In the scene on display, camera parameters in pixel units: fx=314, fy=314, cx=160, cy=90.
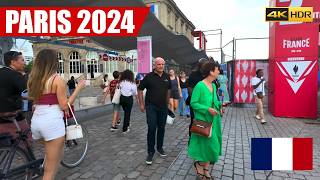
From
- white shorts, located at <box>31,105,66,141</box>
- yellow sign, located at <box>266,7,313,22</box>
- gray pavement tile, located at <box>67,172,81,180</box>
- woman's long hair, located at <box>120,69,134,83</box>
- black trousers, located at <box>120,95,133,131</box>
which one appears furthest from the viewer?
yellow sign, located at <box>266,7,313,22</box>

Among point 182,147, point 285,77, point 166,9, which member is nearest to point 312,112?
point 285,77

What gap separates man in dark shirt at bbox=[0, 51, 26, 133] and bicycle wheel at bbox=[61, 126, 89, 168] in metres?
0.93

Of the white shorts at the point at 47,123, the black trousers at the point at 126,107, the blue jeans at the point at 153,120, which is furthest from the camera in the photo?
the black trousers at the point at 126,107

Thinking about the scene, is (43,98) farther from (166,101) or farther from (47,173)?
(166,101)

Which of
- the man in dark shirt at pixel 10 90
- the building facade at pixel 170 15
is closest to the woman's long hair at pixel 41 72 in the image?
the man in dark shirt at pixel 10 90

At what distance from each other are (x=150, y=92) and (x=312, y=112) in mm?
7030

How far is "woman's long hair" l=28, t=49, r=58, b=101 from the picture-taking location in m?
3.29

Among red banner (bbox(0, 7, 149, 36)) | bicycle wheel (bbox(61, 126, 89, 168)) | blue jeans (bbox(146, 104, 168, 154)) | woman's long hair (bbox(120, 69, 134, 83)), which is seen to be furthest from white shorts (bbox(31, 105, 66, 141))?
red banner (bbox(0, 7, 149, 36))

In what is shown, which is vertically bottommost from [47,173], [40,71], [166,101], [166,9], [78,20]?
[47,173]

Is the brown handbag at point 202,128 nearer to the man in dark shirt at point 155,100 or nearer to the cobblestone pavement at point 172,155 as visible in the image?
the cobblestone pavement at point 172,155

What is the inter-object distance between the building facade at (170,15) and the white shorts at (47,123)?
114ft

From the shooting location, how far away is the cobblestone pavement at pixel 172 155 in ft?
15.3

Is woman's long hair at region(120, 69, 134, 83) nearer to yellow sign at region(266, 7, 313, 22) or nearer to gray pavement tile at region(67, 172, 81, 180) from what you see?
gray pavement tile at region(67, 172, 81, 180)

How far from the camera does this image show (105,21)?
8.33 meters
